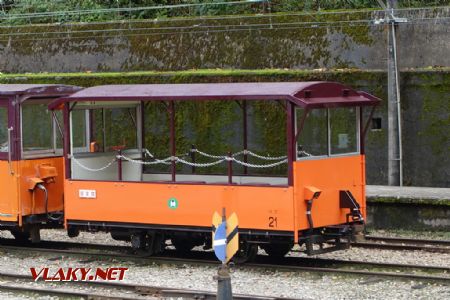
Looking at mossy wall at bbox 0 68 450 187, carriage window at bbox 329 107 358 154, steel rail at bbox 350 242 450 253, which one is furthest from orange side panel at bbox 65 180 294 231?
mossy wall at bbox 0 68 450 187

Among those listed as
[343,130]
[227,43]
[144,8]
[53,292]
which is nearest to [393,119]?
[227,43]

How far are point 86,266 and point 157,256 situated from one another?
3.62 feet

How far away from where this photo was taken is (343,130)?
14531 mm

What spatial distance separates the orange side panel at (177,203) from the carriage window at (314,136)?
0.76 meters

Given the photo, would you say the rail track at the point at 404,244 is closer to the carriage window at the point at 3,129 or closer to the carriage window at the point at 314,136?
the carriage window at the point at 314,136

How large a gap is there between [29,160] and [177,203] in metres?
2.76

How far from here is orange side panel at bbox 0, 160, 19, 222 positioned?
15.7 meters

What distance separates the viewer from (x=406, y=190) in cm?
1938

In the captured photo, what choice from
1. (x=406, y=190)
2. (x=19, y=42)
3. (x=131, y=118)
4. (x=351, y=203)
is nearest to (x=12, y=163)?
(x=131, y=118)

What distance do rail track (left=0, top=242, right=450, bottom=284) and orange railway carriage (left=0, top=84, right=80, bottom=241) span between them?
78 cm

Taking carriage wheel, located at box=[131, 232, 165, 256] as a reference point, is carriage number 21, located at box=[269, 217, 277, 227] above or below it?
above

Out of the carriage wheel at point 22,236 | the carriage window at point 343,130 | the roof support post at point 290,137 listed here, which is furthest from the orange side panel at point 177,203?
the carriage wheel at point 22,236

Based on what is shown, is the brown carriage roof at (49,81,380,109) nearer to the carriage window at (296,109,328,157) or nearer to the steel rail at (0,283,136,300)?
the carriage window at (296,109,328,157)

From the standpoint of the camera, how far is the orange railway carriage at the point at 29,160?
15.7 m
